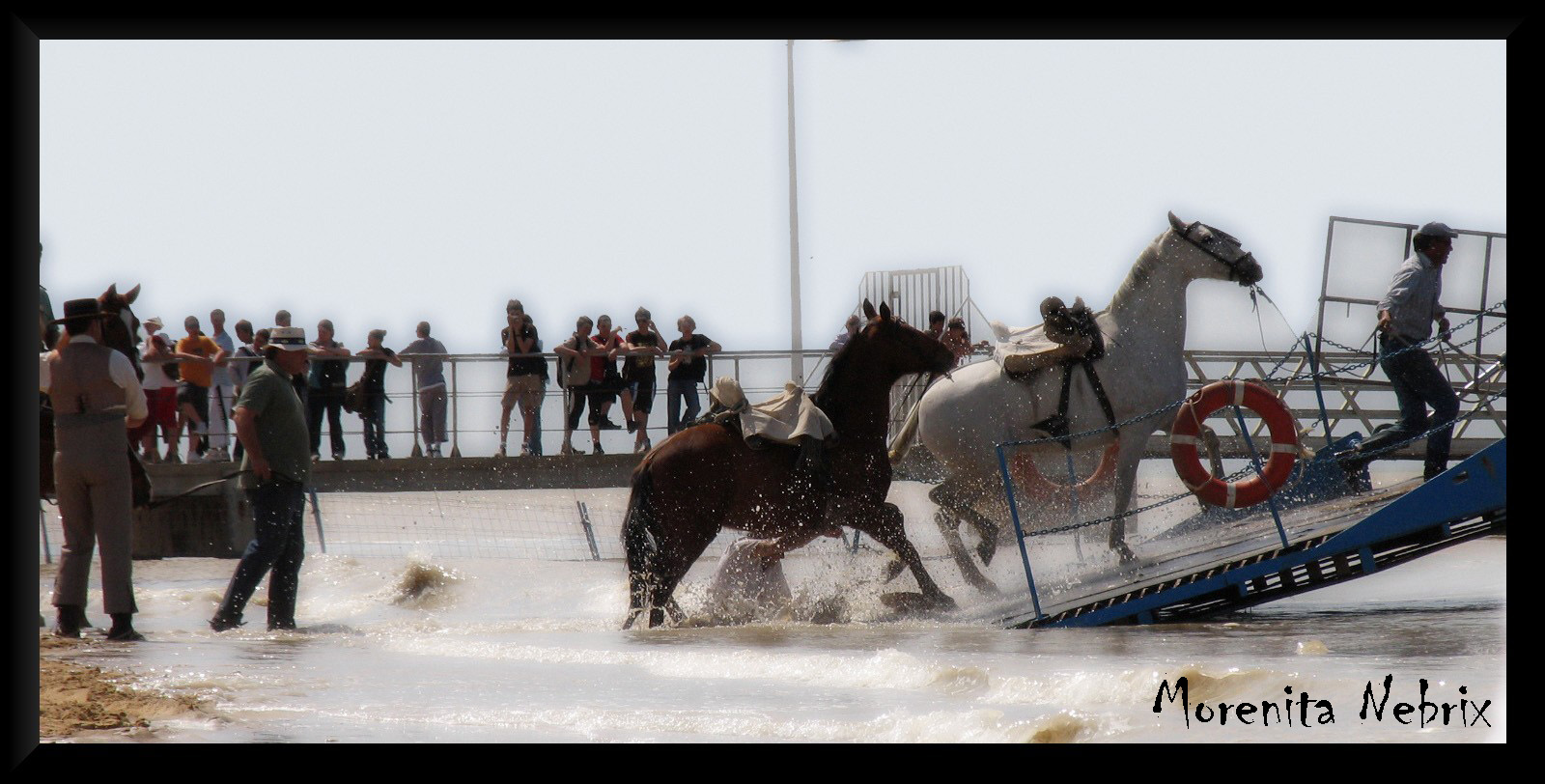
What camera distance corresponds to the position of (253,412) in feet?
30.8

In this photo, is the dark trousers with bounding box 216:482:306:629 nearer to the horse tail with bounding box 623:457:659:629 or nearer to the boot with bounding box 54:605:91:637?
the boot with bounding box 54:605:91:637

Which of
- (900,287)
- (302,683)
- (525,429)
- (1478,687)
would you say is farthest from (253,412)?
(900,287)

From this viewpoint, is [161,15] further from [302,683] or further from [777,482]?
[777,482]

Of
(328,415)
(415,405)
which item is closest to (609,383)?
(415,405)

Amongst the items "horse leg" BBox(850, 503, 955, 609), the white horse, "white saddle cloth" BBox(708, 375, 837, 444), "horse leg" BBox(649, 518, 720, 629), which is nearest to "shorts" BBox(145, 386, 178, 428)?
"horse leg" BBox(649, 518, 720, 629)

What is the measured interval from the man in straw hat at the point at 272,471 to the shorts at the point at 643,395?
7591 mm

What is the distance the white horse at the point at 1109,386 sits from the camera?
10.7 meters

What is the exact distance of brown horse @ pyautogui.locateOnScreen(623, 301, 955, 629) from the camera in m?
9.77

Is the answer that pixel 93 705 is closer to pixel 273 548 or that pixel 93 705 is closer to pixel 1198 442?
pixel 273 548

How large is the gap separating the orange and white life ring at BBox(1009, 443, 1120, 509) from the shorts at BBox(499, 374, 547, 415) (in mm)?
7247

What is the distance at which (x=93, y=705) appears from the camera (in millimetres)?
6324

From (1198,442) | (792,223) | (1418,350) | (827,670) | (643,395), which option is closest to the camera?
(827,670)

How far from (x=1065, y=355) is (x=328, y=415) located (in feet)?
31.9
